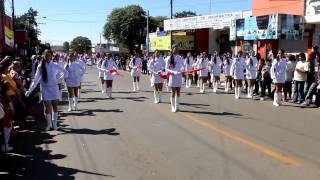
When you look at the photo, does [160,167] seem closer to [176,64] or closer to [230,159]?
[230,159]

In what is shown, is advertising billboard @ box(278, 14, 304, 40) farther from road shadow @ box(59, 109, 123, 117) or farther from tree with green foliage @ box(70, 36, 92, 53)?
tree with green foliage @ box(70, 36, 92, 53)

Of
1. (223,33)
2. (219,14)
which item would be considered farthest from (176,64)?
(223,33)

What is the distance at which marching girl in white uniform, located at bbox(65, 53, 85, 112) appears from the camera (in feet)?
52.9

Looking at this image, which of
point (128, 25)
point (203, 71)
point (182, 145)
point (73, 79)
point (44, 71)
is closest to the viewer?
point (182, 145)

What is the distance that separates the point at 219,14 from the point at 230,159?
33.4 metres

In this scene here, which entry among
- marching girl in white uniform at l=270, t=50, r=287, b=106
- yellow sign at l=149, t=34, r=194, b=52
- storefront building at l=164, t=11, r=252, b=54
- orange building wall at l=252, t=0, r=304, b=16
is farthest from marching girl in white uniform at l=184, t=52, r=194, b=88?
yellow sign at l=149, t=34, r=194, b=52

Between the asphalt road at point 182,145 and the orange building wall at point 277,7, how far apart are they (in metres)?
15.2

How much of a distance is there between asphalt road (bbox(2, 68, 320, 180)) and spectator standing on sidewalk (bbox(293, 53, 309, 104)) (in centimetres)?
203

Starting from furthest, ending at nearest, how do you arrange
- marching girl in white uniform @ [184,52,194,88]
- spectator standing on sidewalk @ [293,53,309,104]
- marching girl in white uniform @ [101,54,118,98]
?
marching girl in white uniform @ [184,52,194,88] < marching girl in white uniform @ [101,54,118,98] < spectator standing on sidewalk @ [293,53,309,104]

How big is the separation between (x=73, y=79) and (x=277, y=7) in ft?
65.0

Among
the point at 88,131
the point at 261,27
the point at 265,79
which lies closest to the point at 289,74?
the point at 265,79

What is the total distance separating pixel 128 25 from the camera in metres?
92.5

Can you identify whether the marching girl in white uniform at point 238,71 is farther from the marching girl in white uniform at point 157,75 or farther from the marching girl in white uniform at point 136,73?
the marching girl in white uniform at point 136,73

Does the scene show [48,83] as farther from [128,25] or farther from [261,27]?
[128,25]
